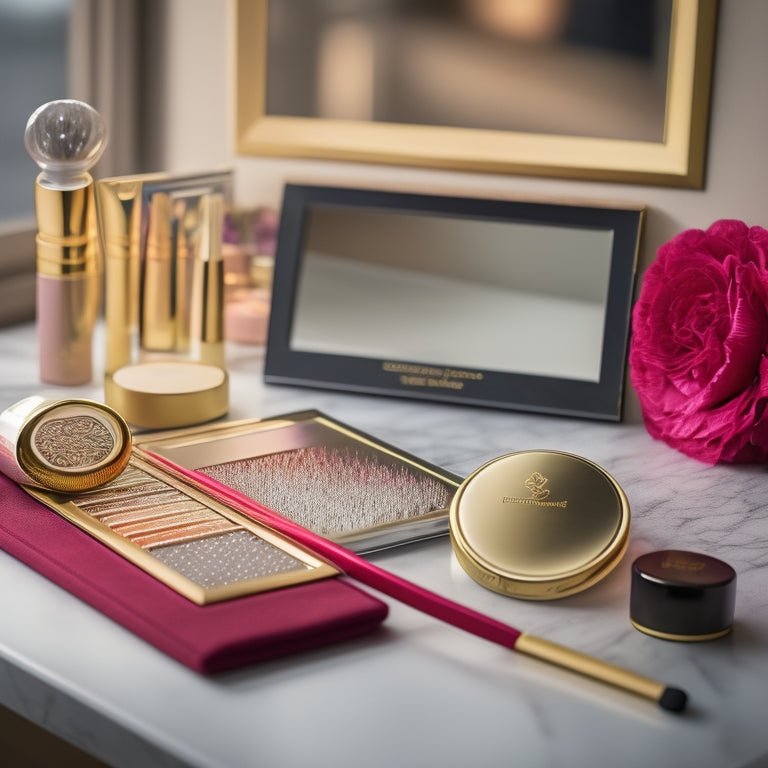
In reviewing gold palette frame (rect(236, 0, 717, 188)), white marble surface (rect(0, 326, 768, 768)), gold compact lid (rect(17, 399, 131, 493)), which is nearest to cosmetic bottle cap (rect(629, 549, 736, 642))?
white marble surface (rect(0, 326, 768, 768))

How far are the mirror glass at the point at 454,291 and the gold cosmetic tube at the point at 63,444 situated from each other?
33 cm

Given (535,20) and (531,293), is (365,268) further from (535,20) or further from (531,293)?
(535,20)

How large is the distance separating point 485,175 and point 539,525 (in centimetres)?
50

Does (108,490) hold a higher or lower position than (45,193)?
lower

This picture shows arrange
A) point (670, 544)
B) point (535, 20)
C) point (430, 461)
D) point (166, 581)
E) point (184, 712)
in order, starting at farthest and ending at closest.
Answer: point (535, 20), point (430, 461), point (670, 544), point (166, 581), point (184, 712)

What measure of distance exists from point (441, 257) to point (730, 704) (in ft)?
1.95

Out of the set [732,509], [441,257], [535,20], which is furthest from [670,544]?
[535,20]

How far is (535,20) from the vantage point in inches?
41.3

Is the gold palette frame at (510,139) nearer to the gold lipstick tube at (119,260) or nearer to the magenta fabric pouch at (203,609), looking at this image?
the gold lipstick tube at (119,260)

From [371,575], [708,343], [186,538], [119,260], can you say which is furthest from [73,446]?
[708,343]

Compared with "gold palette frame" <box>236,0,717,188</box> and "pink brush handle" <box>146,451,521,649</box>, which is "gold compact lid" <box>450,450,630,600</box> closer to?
"pink brush handle" <box>146,451,521,649</box>

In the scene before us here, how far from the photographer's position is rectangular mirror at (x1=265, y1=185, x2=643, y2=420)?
3.46ft

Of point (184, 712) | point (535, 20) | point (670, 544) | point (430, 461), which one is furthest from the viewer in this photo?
point (535, 20)

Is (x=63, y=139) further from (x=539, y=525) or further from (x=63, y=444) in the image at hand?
(x=539, y=525)
